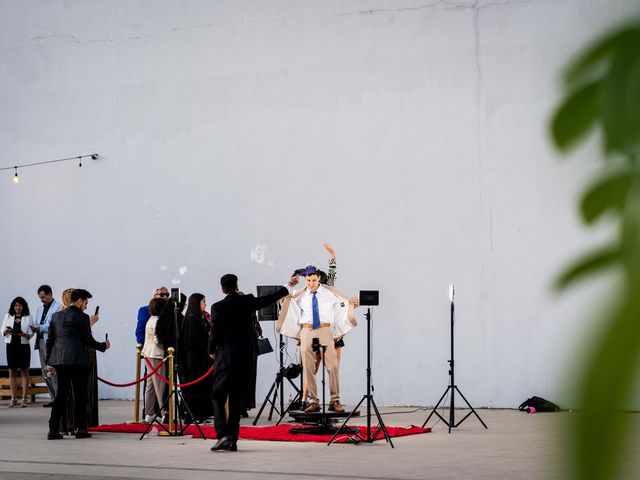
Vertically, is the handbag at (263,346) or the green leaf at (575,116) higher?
the green leaf at (575,116)

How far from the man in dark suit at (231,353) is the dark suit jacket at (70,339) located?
1.65 meters

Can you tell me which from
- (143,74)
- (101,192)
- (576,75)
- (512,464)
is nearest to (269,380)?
(101,192)

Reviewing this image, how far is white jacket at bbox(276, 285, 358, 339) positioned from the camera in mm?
12062

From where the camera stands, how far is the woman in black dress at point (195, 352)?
12.1 m

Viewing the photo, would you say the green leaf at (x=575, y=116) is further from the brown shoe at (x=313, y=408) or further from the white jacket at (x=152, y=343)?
the white jacket at (x=152, y=343)

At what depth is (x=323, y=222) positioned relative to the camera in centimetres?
1541

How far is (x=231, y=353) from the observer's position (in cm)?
951

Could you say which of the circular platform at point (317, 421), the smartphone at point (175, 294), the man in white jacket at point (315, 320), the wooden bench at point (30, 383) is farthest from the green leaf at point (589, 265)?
the wooden bench at point (30, 383)

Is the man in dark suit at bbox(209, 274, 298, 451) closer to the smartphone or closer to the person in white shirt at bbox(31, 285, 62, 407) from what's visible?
the smartphone

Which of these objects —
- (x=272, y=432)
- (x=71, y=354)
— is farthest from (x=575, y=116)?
(x=272, y=432)

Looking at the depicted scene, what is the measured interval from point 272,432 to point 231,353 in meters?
1.81

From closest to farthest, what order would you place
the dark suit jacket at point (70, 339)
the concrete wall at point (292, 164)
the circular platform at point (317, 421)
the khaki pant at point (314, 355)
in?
the dark suit jacket at point (70, 339)
the circular platform at point (317, 421)
the khaki pant at point (314, 355)
the concrete wall at point (292, 164)

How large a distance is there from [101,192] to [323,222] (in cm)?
359

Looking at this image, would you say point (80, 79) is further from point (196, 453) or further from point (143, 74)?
point (196, 453)
